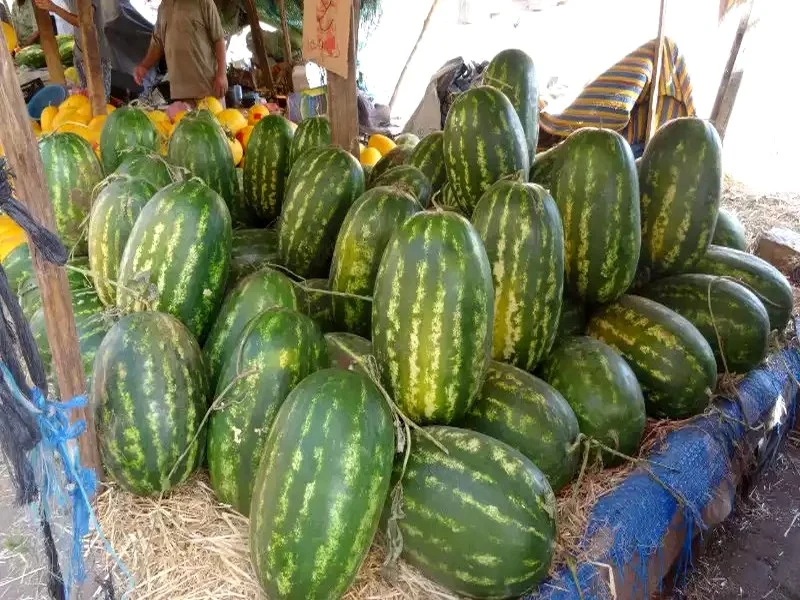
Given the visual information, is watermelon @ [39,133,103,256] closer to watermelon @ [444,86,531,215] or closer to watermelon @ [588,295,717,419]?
watermelon @ [444,86,531,215]

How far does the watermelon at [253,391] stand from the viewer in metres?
1.71

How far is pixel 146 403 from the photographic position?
5.71 ft

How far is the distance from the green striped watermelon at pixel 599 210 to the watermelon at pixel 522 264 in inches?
11.6

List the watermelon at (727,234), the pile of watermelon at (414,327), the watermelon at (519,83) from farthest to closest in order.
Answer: the watermelon at (727,234), the watermelon at (519,83), the pile of watermelon at (414,327)

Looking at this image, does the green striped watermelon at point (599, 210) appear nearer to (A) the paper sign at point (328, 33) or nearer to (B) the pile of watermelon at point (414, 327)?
(B) the pile of watermelon at point (414, 327)

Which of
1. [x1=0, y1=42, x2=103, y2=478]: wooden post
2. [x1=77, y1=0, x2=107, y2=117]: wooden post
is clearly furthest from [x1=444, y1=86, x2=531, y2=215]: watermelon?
[x1=77, y1=0, x2=107, y2=117]: wooden post

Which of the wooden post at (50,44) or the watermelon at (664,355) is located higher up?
the wooden post at (50,44)

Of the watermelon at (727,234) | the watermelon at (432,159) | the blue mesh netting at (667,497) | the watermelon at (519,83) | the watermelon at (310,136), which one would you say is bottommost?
the blue mesh netting at (667,497)

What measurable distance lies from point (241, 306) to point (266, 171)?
1.21 m

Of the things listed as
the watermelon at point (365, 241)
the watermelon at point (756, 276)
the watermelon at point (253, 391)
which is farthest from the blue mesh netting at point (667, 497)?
the watermelon at point (365, 241)

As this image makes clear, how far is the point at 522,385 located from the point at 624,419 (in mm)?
392

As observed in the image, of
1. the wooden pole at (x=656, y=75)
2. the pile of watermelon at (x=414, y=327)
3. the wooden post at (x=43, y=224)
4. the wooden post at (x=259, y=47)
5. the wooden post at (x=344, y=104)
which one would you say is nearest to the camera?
the wooden post at (x=43, y=224)

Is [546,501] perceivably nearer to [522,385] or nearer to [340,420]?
[522,385]

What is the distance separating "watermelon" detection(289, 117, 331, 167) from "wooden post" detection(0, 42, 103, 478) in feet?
5.43
